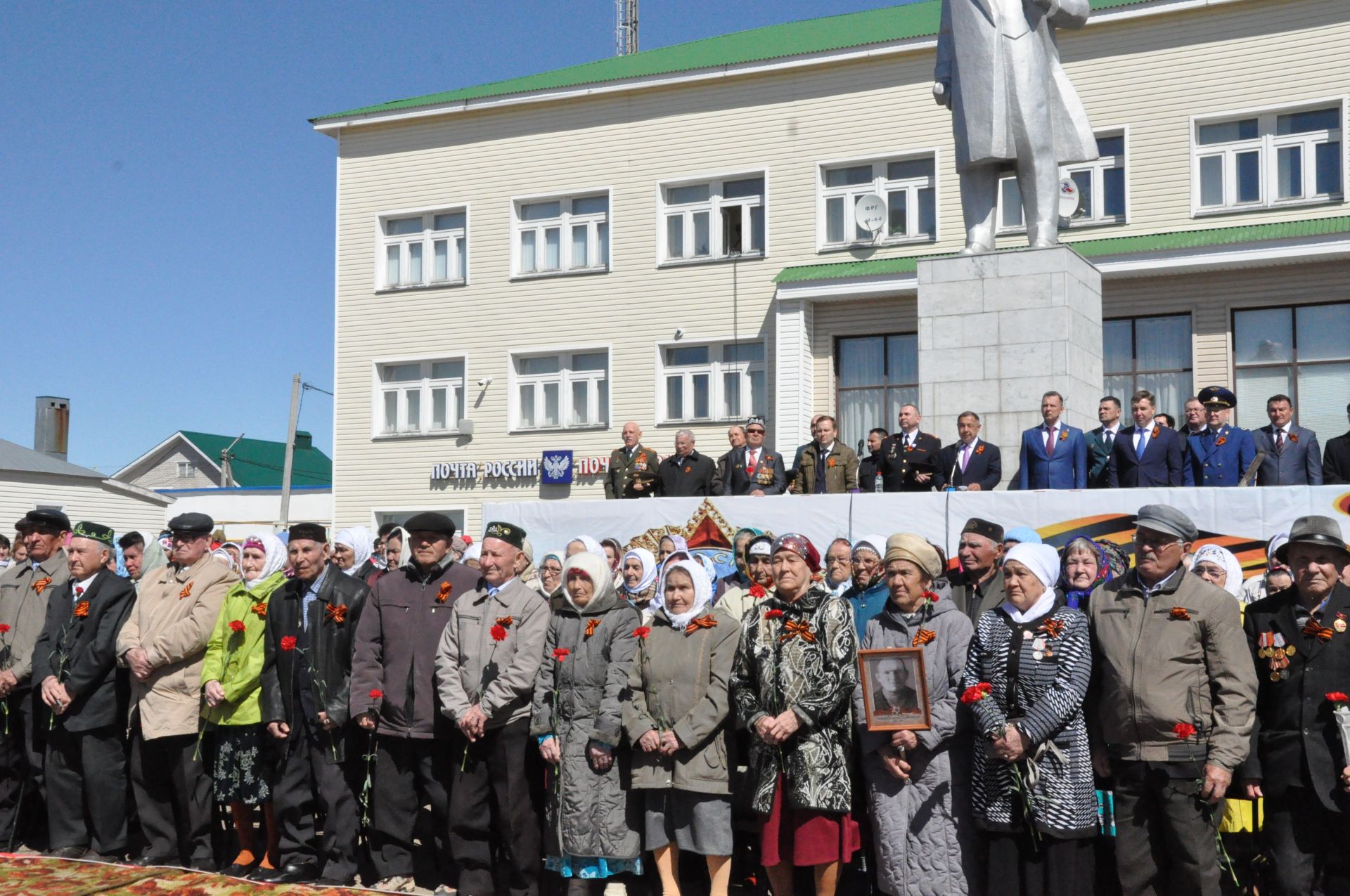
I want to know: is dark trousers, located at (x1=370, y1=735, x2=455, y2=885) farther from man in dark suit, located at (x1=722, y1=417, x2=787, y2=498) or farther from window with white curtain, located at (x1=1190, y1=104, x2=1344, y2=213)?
window with white curtain, located at (x1=1190, y1=104, x2=1344, y2=213)

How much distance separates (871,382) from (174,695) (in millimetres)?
15106

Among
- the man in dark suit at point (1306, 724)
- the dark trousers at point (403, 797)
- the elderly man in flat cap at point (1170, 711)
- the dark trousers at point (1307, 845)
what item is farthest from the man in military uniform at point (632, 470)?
the dark trousers at point (1307, 845)

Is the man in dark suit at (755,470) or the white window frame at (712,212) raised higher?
the white window frame at (712,212)

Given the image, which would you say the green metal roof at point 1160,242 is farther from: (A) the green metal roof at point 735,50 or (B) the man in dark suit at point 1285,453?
(B) the man in dark suit at point 1285,453

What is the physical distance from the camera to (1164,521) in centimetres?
550

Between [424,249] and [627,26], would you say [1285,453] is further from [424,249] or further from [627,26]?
[627,26]

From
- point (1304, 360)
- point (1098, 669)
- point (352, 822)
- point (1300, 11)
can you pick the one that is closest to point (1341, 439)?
point (1098, 669)

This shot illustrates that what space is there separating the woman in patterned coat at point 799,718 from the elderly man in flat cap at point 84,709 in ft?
13.4

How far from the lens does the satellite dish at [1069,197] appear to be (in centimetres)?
1931

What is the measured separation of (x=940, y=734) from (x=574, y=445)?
1760 centimetres

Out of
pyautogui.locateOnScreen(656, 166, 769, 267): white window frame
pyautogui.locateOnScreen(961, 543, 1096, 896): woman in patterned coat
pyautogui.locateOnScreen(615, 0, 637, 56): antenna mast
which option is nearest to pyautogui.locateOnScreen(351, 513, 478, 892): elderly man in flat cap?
pyautogui.locateOnScreen(961, 543, 1096, 896): woman in patterned coat

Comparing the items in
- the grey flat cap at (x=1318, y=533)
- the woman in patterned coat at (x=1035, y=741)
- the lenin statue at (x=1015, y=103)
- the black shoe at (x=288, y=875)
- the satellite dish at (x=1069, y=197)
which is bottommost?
the black shoe at (x=288, y=875)

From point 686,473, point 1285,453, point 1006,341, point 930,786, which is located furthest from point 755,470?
point 930,786

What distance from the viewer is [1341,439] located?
990cm
